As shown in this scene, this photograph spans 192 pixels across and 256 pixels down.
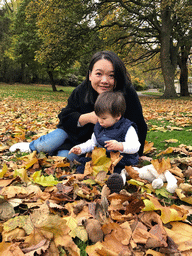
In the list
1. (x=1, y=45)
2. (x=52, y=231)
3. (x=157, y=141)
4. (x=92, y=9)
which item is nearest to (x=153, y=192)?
(x=52, y=231)

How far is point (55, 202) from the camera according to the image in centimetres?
150

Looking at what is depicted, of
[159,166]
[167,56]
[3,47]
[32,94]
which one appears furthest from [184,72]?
[3,47]

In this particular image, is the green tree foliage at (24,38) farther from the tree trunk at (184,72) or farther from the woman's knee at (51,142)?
the woman's knee at (51,142)

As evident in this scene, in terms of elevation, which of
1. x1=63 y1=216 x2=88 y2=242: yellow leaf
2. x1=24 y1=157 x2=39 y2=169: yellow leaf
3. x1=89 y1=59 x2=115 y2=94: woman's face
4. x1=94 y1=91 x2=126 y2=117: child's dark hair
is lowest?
x1=63 y1=216 x2=88 y2=242: yellow leaf

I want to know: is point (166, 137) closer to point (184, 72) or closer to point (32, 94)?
point (32, 94)

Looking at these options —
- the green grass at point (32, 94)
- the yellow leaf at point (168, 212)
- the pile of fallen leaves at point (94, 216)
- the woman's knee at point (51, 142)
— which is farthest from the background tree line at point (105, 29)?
the yellow leaf at point (168, 212)

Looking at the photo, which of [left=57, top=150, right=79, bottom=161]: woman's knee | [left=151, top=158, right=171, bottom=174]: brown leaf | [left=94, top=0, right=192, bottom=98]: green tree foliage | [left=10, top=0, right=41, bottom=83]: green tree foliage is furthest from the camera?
[left=10, top=0, right=41, bottom=83]: green tree foliage

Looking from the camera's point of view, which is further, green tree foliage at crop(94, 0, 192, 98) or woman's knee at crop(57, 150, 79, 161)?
green tree foliage at crop(94, 0, 192, 98)

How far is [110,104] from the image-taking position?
6.15 feet

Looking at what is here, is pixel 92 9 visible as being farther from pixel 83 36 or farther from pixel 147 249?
pixel 147 249

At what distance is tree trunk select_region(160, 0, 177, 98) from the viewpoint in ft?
48.8

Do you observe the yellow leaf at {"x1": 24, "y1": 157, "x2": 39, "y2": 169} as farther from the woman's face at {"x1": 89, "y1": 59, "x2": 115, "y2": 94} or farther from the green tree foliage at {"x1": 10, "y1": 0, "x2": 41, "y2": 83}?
the green tree foliage at {"x1": 10, "y1": 0, "x2": 41, "y2": 83}

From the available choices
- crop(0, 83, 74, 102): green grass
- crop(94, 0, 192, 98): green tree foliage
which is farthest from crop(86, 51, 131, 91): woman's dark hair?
crop(94, 0, 192, 98): green tree foliage

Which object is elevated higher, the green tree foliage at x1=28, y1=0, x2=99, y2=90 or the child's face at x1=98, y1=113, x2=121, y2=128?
the green tree foliage at x1=28, y1=0, x2=99, y2=90
